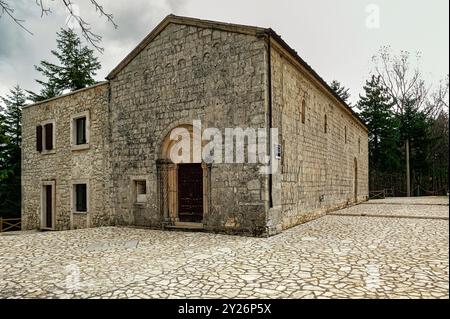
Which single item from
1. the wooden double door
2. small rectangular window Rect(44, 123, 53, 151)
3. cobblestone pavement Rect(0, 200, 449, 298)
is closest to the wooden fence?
small rectangular window Rect(44, 123, 53, 151)

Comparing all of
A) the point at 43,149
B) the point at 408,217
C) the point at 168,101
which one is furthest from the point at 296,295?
the point at 43,149

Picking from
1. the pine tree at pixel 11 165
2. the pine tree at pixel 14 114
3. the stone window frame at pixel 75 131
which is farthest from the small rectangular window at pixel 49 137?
the pine tree at pixel 14 114

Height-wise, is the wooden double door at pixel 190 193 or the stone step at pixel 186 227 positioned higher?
the wooden double door at pixel 190 193

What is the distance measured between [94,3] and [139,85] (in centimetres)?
690

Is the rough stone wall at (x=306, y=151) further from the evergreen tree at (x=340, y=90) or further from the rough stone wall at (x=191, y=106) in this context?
the evergreen tree at (x=340, y=90)

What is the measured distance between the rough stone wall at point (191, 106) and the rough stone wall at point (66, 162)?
2.82 feet

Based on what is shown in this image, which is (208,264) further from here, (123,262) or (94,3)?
(94,3)

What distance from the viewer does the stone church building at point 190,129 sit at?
7.93m

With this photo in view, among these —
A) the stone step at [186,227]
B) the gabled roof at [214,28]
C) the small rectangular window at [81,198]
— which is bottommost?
the stone step at [186,227]

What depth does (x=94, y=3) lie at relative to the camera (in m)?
3.33

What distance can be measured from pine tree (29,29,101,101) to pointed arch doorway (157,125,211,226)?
1862 centimetres

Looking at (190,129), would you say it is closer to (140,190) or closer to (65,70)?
(140,190)

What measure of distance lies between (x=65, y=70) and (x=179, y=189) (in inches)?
806

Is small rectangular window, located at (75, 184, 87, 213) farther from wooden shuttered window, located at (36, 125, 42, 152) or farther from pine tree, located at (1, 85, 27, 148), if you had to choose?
pine tree, located at (1, 85, 27, 148)
